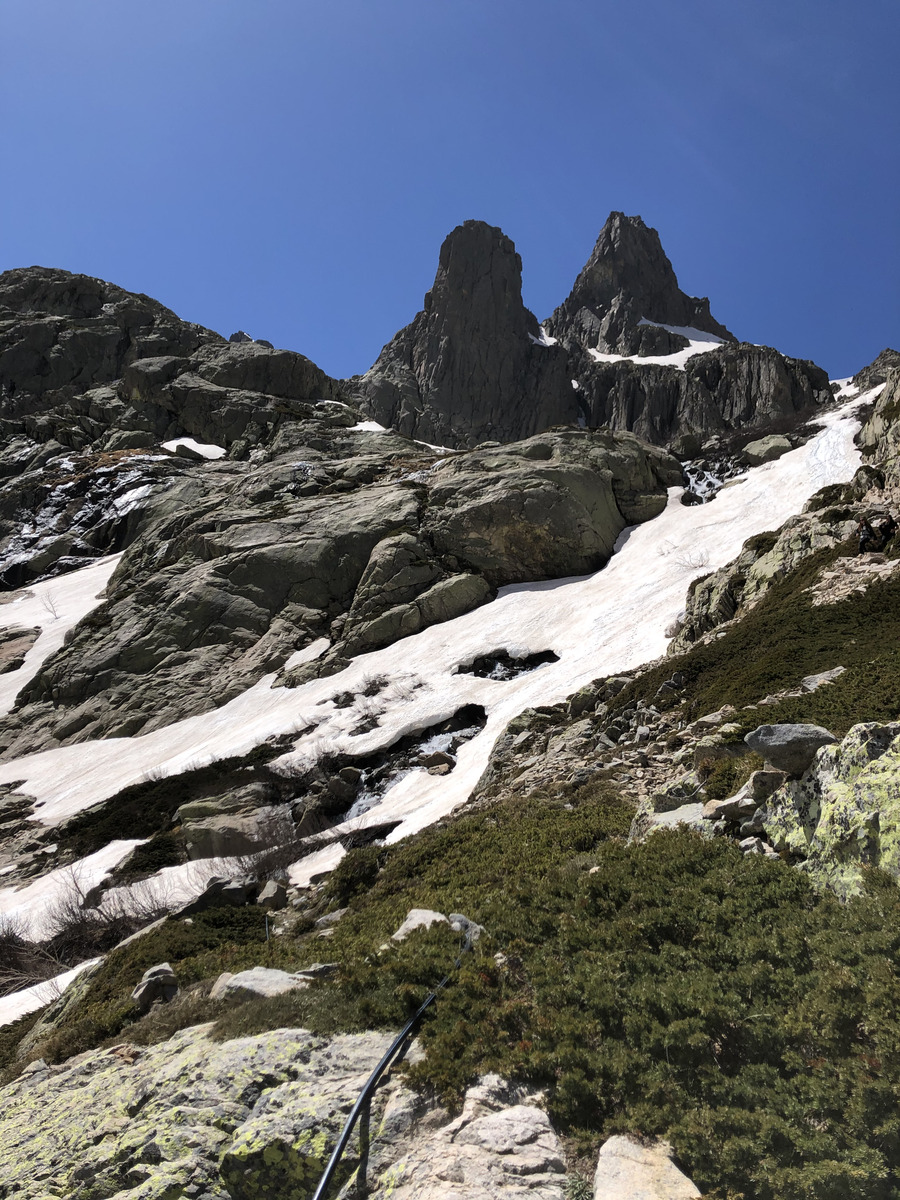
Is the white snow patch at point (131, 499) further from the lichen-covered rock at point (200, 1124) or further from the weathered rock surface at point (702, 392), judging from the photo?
the weathered rock surface at point (702, 392)

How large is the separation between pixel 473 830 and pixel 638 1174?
890 centimetres

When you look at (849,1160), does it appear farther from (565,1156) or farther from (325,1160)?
(325,1160)

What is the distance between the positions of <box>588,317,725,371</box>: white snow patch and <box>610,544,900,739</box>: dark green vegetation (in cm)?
12089

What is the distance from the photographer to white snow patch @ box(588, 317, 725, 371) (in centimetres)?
13462

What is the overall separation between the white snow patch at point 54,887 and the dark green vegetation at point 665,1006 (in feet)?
45.4

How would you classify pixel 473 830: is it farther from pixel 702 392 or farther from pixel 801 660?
pixel 702 392

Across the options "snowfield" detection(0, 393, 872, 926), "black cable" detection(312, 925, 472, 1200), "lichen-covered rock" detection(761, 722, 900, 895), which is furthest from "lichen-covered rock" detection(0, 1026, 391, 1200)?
"snowfield" detection(0, 393, 872, 926)

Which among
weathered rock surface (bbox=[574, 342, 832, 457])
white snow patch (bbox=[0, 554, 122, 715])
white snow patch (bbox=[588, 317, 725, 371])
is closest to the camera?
white snow patch (bbox=[0, 554, 122, 715])

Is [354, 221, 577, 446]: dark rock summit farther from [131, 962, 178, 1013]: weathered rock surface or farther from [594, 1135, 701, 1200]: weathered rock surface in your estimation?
[594, 1135, 701, 1200]: weathered rock surface

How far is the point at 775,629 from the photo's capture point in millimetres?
17203

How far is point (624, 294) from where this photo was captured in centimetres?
15538

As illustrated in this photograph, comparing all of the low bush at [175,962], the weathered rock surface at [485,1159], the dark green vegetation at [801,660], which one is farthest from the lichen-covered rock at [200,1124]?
the dark green vegetation at [801,660]

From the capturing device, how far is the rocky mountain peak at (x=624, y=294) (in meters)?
154

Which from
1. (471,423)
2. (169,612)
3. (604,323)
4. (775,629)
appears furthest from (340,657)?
(604,323)
